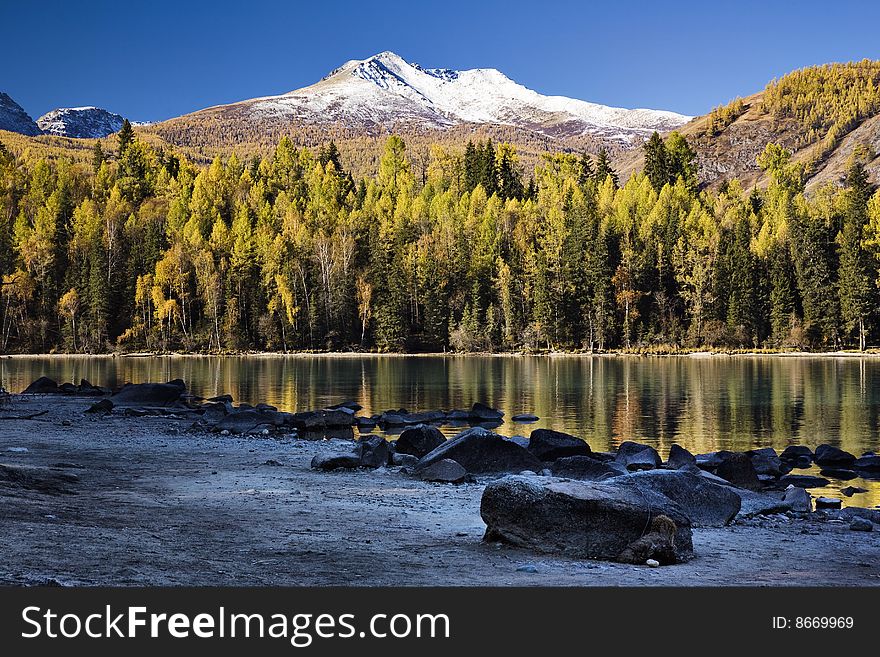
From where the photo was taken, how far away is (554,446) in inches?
825

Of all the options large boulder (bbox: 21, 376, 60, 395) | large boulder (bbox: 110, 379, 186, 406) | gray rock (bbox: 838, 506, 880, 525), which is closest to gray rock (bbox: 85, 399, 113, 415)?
large boulder (bbox: 110, 379, 186, 406)

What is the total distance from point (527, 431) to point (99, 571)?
70.4ft

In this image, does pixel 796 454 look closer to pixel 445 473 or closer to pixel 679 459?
pixel 679 459

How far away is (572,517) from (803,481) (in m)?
10.6

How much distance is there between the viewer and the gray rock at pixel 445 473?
16172mm

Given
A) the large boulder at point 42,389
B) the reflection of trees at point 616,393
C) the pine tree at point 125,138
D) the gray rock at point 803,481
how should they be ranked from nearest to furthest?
the gray rock at point 803,481 → the reflection of trees at point 616,393 → the large boulder at point 42,389 → the pine tree at point 125,138

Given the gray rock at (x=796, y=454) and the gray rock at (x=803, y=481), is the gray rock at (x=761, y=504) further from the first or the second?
the gray rock at (x=796, y=454)

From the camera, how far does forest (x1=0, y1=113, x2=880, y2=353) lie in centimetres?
9269

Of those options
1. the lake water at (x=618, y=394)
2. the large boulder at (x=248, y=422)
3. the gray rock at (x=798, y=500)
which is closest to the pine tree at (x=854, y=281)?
the lake water at (x=618, y=394)

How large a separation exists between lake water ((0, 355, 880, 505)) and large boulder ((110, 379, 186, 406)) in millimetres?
4458

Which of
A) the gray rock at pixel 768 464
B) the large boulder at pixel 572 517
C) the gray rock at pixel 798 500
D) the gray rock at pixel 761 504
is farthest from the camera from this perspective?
the gray rock at pixel 768 464

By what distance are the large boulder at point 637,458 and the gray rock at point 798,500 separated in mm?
4233

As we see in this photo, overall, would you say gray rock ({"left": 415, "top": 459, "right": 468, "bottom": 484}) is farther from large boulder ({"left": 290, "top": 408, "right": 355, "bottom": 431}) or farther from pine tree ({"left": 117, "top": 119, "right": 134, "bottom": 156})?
pine tree ({"left": 117, "top": 119, "right": 134, "bottom": 156})

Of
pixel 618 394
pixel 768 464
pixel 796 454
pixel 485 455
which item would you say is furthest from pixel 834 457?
pixel 618 394
